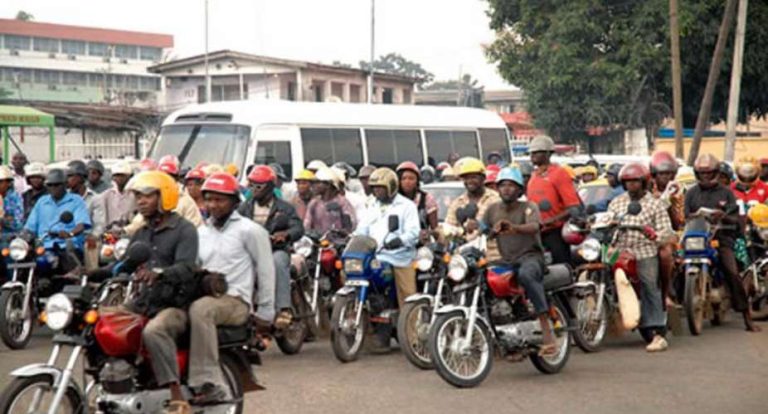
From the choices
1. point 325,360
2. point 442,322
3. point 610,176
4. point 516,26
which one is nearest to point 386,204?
point 325,360

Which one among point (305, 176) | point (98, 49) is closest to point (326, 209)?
point (305, 176)

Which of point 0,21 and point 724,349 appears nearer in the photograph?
point 724,349

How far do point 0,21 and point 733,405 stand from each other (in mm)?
66430

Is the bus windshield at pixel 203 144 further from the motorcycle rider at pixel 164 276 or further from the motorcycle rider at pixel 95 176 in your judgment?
the motorcycle rider at pixel 164 276

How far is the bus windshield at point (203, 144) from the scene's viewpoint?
17578 mm

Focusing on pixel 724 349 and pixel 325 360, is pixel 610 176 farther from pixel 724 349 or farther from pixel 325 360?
pixel 325 360

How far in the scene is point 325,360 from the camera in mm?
10586

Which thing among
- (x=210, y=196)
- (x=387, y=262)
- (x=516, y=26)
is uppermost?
(x=516, y=26)

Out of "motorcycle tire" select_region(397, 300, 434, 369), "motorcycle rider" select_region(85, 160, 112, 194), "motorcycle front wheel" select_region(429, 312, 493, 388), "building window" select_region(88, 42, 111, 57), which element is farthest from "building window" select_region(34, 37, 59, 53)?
"motorcycle front wheel" select_region(429, 312, 493, 388)

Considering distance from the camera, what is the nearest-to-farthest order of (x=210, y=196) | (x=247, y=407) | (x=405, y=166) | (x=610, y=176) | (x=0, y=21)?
(x=210, y=196)
(x=247, y=407)
(x=405, y=166)
(x=610, y=176)
(x=0, y=21)

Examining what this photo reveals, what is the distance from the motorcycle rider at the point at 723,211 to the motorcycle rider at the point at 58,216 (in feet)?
19.1

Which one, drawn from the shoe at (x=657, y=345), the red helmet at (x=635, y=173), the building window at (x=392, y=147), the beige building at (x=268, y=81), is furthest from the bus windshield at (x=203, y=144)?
the beige building at (x=268, y=81)

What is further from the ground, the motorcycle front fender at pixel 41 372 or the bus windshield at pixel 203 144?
the bus windshield at pixel 203 144

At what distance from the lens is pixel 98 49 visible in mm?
75938
